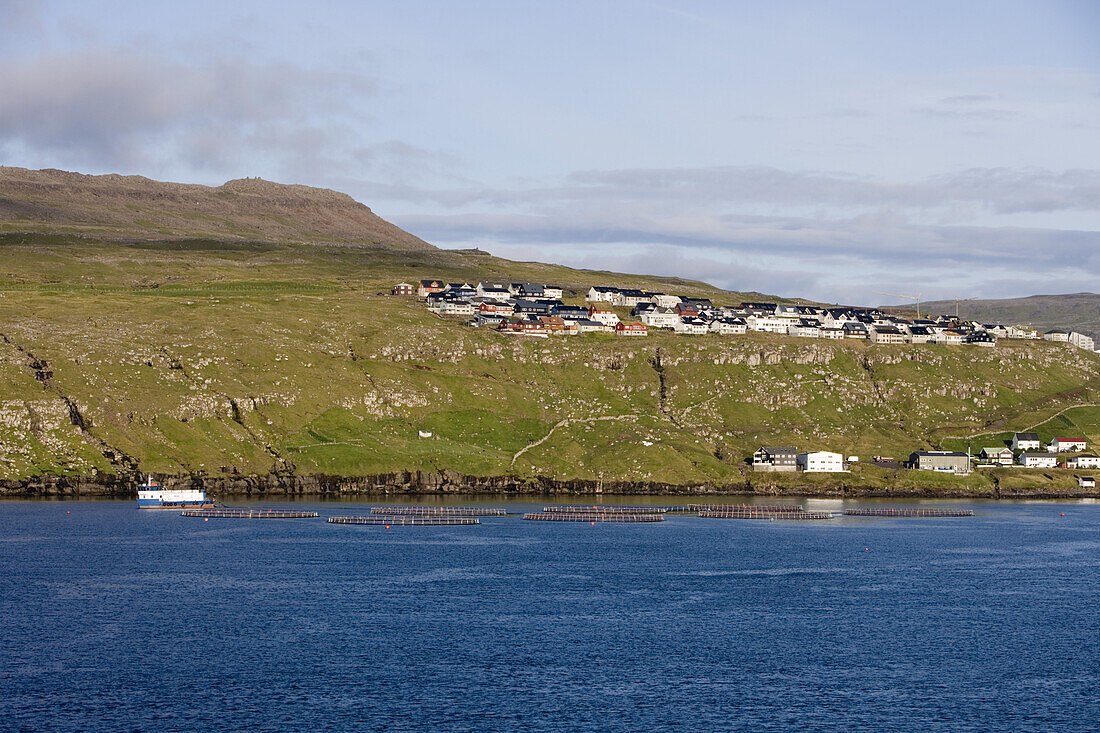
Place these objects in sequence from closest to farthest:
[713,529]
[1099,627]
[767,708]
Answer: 1. [767,708]
2. [1099,627]
3. [713,529]

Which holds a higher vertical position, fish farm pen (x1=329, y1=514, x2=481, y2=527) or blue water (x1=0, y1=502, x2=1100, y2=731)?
blue water (x1=0, y1=502, x2=1100, y2=731)

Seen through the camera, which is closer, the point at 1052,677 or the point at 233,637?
the point at 1052,677

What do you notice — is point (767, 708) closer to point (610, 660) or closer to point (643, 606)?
point (610, 660)

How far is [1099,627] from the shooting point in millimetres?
115875

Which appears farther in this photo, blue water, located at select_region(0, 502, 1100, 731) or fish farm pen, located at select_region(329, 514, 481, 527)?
fish farm pen, located at select_region(329, 514, 481, 527)

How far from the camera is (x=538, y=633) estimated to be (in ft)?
355

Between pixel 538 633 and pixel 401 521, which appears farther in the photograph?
pixel 401 521

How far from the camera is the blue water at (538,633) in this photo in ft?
274

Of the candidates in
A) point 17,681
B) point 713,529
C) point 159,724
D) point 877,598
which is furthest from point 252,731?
point 713,529

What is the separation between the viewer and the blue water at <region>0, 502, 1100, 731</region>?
83.4 meters

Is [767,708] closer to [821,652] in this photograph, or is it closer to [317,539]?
[821,652]

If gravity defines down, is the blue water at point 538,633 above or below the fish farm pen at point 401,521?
above

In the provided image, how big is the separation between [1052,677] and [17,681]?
83.8 metres

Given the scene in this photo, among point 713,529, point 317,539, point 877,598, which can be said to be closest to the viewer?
point 877,598
